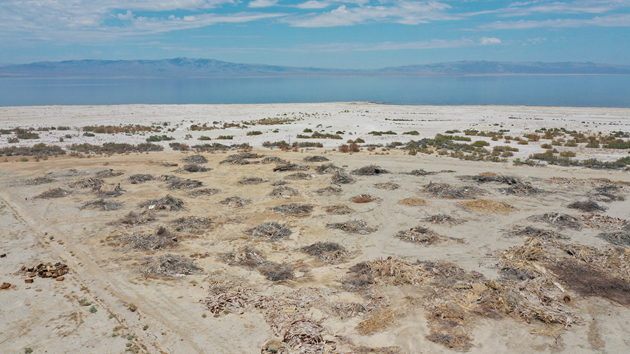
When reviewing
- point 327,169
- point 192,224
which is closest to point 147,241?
point 192,224

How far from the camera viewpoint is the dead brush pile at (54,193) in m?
16.7

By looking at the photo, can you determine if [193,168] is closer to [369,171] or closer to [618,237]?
[369,171]

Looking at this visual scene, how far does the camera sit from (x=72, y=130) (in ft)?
127

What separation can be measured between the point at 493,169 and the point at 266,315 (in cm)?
1912

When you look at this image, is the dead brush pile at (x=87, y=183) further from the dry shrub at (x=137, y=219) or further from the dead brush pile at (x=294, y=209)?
the dead brush pile at (x=294, y=209)

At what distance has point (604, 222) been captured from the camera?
13508 millimetres

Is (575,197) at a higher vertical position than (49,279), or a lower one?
higher

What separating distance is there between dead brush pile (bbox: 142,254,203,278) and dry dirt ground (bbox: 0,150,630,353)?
5 cm

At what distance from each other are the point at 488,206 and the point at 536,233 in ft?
10.1

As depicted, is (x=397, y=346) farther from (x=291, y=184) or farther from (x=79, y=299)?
(x=291, y=184)

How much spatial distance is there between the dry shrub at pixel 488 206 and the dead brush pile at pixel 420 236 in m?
3.68

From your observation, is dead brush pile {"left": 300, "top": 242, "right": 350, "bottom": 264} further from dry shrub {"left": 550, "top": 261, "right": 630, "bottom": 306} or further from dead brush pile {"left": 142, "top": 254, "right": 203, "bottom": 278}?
dry shrub {"left": 550, "top": 261, "right": 630, "bottom": 306}

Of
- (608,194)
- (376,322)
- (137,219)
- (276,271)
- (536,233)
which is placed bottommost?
(376,322)

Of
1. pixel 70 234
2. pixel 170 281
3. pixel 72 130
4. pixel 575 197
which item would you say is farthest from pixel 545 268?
pixel 72 130
